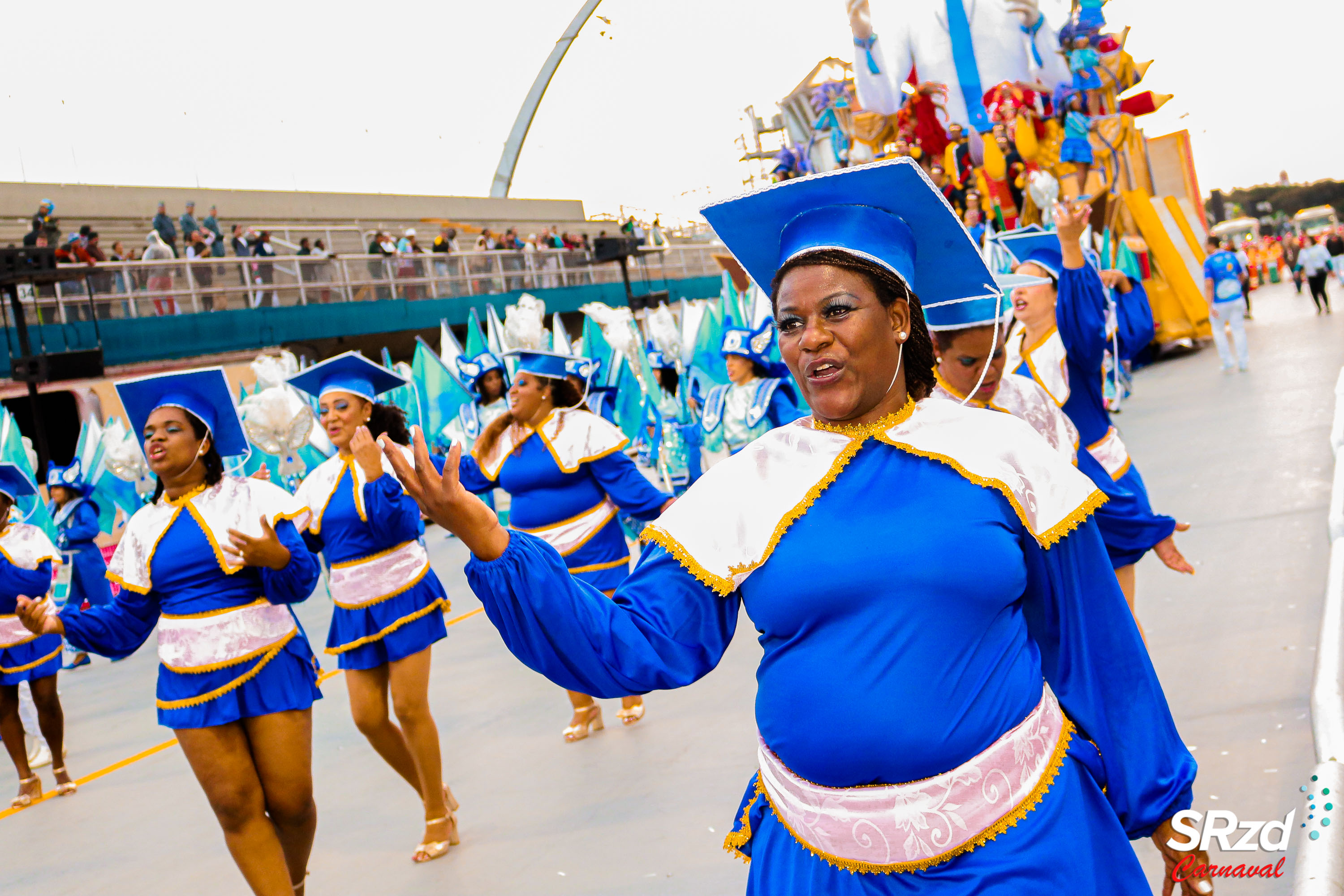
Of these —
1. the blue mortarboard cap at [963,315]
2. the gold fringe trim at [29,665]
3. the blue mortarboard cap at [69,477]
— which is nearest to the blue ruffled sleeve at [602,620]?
the blue mortarboard cap at [963,315]

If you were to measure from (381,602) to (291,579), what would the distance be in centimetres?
84

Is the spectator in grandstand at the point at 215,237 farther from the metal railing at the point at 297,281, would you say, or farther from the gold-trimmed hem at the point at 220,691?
the gold-trimmed hem at the point at 220,691

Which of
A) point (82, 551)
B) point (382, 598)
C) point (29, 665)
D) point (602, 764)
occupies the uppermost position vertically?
point (82, 551)

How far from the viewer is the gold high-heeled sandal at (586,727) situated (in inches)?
221

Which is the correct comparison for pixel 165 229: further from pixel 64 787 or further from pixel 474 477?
pixel 474 477

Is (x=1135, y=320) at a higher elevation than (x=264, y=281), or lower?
lower

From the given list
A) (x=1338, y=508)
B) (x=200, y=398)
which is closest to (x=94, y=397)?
(x=200, y=398)

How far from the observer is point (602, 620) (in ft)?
5.48

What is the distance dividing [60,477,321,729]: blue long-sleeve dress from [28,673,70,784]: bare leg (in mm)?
2721

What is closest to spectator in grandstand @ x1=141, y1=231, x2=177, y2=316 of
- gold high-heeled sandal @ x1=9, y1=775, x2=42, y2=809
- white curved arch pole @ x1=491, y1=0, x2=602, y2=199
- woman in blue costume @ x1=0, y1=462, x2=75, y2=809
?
woman in blue costume @ x1=0, y1=462, x2=75, y2=809

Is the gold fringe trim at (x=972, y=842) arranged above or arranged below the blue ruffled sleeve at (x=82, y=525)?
below

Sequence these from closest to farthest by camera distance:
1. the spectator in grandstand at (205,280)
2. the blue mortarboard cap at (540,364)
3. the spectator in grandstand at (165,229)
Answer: the blue mortarboard cap at (540,364), the spectator in grandstand at (205,280), the spectator in grandstand at (165,229)

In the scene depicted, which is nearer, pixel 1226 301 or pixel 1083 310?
pixel 1083 310

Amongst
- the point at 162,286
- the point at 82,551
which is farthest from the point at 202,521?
the point at 162,286
